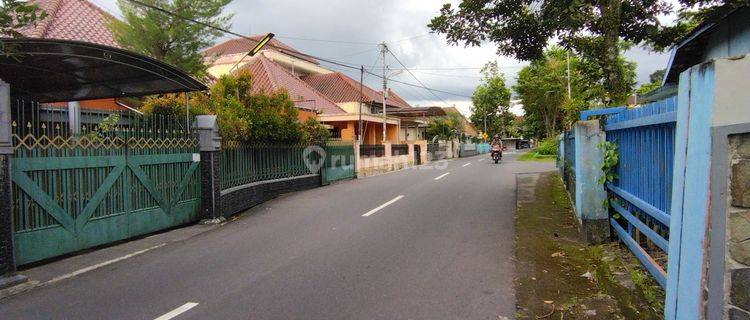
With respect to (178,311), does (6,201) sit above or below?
above

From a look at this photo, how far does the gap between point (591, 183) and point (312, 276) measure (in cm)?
382

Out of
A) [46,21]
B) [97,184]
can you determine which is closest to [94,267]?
[97,184]

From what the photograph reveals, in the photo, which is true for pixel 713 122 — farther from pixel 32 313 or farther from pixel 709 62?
pixel 32 313

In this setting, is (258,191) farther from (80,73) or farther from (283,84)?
(283,84)

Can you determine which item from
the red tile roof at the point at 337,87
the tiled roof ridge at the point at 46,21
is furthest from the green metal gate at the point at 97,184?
the red tile roof at the point at 337,87

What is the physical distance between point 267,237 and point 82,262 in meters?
2.66

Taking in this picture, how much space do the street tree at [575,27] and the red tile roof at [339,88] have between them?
23851mm

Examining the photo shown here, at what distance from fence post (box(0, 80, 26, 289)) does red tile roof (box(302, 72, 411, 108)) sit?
30.1 metres

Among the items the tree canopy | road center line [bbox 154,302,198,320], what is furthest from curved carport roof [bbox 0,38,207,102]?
the tree canopy

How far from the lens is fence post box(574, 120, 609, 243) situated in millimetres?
6488

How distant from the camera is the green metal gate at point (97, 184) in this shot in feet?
21.9

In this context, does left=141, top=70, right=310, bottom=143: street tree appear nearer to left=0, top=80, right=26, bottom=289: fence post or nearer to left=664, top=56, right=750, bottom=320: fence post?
left=0, top=80, right=26, bottom=289: fence post

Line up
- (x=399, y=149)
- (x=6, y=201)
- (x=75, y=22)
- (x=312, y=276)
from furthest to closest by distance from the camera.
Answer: (x=399, y=149) < (x=75, y=22) < (x=6, y=201) < (x=312, y=276)

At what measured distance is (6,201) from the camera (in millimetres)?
5941
